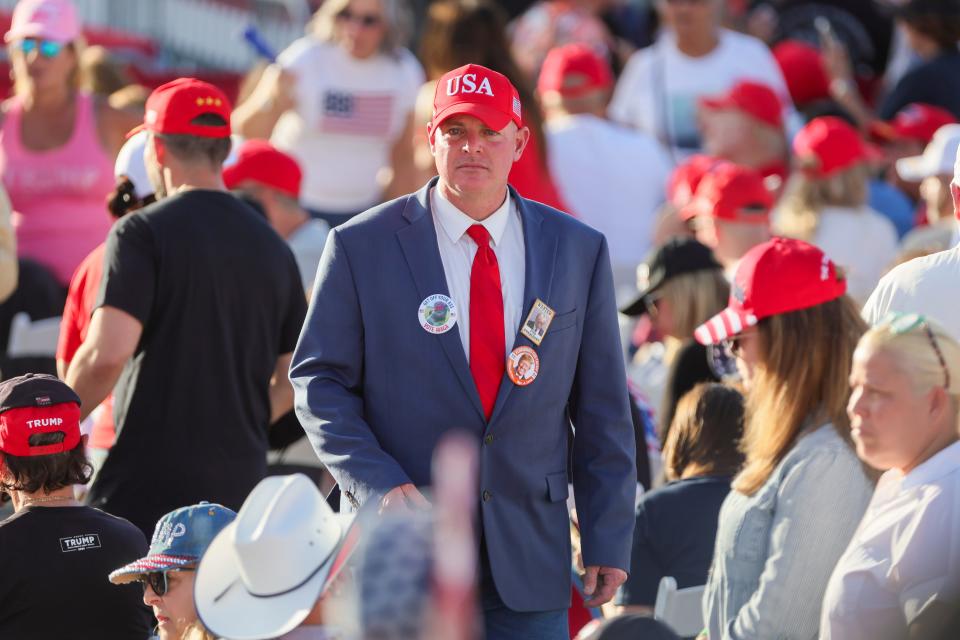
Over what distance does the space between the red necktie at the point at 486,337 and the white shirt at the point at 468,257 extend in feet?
0.05

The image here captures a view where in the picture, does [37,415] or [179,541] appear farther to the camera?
[37,415]

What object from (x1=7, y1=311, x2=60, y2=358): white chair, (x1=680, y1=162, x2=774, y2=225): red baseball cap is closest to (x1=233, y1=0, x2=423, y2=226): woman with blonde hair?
(x1=680, y1=162, x2=774, y2=225): red baseball cap

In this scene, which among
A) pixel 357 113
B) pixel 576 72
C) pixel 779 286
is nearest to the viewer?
pixel 779 286

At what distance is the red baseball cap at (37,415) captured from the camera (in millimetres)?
4469

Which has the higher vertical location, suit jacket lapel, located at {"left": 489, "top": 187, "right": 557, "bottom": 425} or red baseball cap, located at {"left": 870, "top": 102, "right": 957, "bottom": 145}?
red baseball cap, located at {"left": 870, "top": 102, "right": 957, "bottom": 145}

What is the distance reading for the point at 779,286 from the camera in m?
4.21

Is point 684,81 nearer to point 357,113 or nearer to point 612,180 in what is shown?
point 612,180

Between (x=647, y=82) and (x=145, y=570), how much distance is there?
6484 mm

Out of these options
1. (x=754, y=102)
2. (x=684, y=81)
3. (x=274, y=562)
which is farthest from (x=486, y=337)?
(x=684, y=81)

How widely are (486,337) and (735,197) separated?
3452mm

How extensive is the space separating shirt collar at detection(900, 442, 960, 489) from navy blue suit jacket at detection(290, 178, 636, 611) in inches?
30.3

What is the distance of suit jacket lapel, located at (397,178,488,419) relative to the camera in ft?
12.5

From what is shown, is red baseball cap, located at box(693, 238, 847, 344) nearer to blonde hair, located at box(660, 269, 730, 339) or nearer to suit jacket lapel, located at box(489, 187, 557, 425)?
suit jacket lapel, located at box(489, 187, 557, 425)

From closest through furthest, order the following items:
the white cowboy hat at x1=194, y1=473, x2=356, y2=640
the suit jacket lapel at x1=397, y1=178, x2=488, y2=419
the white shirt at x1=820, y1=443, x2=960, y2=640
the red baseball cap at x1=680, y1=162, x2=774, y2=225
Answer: the white cowboy hat at x1=194, y1=473, x2=356, y2=640 < the white shirt at x1=820, y1=443, x2=960, y2=640 < the suit jacket lapel at x1=397, y1=178, x2=488, y2=419 < the red baseball cap at x1=680, y1=162, x2=774, y2=225
